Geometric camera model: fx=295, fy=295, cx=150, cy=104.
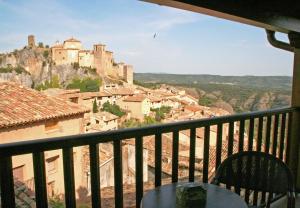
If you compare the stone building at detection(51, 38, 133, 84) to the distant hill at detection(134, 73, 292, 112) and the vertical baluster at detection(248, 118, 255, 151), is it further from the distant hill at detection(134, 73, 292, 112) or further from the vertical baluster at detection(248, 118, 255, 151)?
the vertical baluster at detection(248, 118, 255, 151)

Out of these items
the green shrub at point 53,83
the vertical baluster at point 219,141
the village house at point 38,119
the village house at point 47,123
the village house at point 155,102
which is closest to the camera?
the vertical baluster at point 219,141

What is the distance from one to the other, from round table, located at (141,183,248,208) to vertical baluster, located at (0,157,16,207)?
0.63m

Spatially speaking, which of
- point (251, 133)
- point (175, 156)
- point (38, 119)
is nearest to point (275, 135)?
point (251, 133)

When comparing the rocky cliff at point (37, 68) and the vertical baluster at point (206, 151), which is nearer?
the vertical baluster at point (206, 151)

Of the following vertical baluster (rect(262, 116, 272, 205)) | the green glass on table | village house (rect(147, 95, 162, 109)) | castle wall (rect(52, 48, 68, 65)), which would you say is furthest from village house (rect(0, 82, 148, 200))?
castle wall (rect(52, 48, 68, 65))

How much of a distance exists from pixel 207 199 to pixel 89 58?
186 feet

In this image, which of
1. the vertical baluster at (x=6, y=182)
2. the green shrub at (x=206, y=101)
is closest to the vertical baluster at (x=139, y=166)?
the vertical baluster at (x=6, y=182)

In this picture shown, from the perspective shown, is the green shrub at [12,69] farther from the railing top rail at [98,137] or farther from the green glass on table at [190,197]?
the green glass on table at [190,197]

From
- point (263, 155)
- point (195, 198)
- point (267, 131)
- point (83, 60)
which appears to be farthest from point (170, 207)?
point (83, 60)

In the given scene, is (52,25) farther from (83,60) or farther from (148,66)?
(148,66)

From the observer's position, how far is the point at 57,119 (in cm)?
1350

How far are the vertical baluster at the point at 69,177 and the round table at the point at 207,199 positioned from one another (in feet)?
1.27

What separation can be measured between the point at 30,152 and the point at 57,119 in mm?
12664

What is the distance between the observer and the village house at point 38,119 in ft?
36.8
